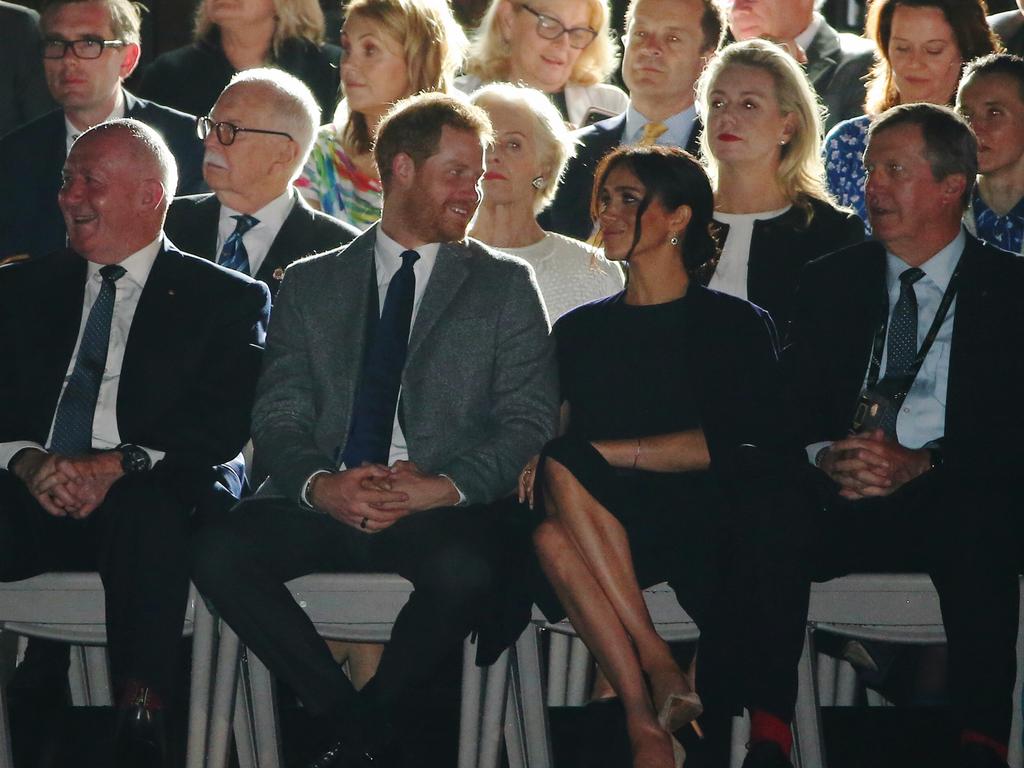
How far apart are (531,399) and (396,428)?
0.32 m

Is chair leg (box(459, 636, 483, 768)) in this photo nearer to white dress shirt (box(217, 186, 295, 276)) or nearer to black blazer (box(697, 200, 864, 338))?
black blazer (box(697, 200, 864, 338))

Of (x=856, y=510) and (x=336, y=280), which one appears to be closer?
(x=856, y=510)

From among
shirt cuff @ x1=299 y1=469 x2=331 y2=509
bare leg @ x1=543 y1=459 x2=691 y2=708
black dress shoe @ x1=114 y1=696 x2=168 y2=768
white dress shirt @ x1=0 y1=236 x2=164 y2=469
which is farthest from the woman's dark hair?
black dress shoe @ x1=114 y1=696 x2=168 y2=768

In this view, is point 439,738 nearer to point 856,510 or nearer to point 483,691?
point 483,691

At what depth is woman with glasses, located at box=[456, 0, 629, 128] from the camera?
5215mm

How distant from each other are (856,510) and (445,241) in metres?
1.13

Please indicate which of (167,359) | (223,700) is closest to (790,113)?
(167,359)

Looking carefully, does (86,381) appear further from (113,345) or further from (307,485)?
(307,485)

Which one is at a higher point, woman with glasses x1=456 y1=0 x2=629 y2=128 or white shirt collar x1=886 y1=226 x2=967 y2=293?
woman with glasses x1=456 y1=0 x2=629 y2=128

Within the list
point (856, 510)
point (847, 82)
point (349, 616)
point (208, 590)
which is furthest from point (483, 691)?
point (847, 82)

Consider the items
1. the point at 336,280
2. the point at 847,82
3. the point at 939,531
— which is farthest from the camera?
the point at 847,82

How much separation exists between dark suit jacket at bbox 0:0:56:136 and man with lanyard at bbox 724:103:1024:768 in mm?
2842

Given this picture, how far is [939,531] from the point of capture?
3324 mm

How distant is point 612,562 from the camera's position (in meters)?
3.44
